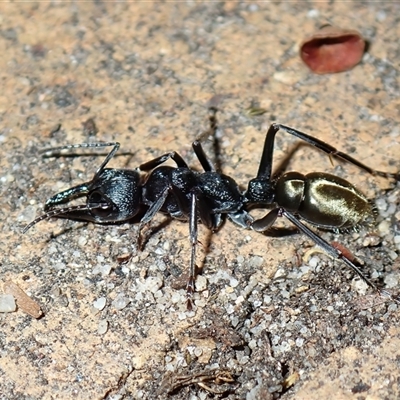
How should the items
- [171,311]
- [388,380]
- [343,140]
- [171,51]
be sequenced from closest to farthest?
[388,380] < [171,311] < [343,140] < [171,51]

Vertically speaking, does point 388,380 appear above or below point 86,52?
below

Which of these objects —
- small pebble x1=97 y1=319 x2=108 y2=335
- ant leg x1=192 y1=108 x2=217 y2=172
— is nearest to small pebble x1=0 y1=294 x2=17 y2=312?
small pebble x1=97 y1=319 x2=108 y2=335

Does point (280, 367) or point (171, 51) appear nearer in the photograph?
point (280, 367)

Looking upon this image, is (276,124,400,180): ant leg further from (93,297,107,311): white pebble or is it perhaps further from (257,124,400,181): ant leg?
(93,297,107,311): white pebble

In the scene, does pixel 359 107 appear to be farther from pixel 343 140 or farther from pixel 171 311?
pixel 171 311

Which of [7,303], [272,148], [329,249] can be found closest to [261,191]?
[272,148]

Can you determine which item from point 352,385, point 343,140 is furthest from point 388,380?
point 343,140
